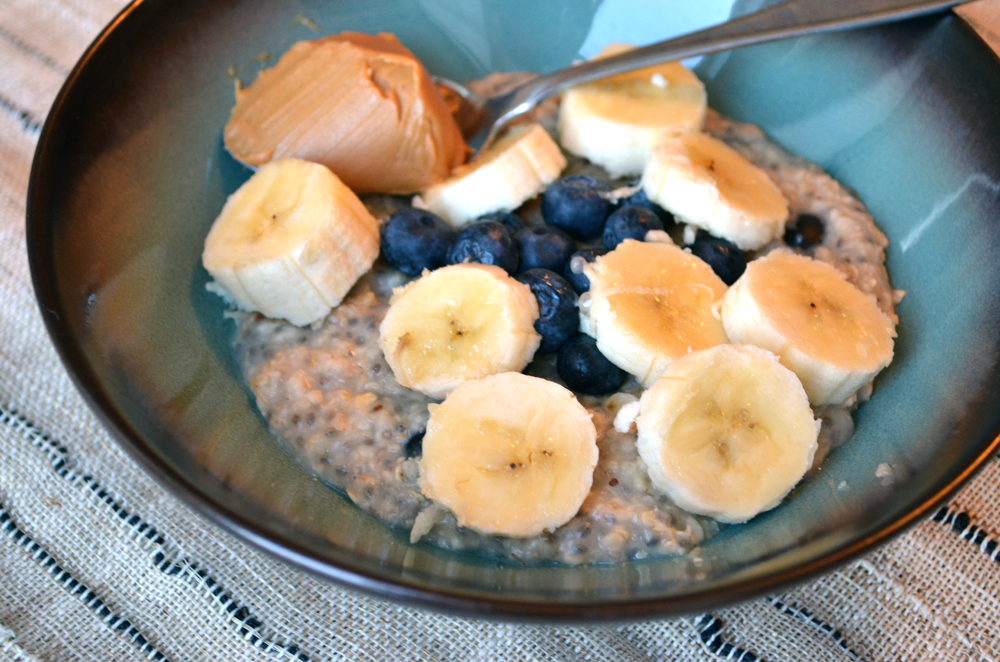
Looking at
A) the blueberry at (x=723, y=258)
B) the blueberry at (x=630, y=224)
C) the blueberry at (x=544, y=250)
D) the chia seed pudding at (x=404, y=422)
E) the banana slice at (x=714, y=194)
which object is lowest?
the chia seed pudding at (x=404, y=422)

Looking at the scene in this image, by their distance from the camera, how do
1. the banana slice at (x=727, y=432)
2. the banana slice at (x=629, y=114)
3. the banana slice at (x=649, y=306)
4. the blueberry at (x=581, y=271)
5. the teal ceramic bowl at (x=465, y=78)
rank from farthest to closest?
the banana slice at (x=629, y=114)
the blueberry at (x=581, y=271)
the banana slice at (x=649, y=306)
the banana slice at (x=727, y=432)
the teal ceramic bowl at (x=465, y=78)

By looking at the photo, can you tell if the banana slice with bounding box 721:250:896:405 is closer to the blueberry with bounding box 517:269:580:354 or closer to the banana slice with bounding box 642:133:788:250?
the banana slice with bounding box 642:133:788:250

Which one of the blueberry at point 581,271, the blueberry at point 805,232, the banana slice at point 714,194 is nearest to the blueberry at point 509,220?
the blueberry at point 581,271

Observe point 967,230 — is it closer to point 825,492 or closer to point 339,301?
point 825,492

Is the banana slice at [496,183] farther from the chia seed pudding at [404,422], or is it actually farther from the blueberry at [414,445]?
the blueberry at [414,445]

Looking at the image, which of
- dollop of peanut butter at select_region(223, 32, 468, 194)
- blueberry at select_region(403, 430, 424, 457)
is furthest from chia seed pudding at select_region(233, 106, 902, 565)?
dollop of peanut butter at select_region(223, 32, 468, 194)

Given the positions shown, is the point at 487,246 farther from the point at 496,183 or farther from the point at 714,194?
the point at 714,194

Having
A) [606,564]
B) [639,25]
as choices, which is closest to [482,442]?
[606,564]
